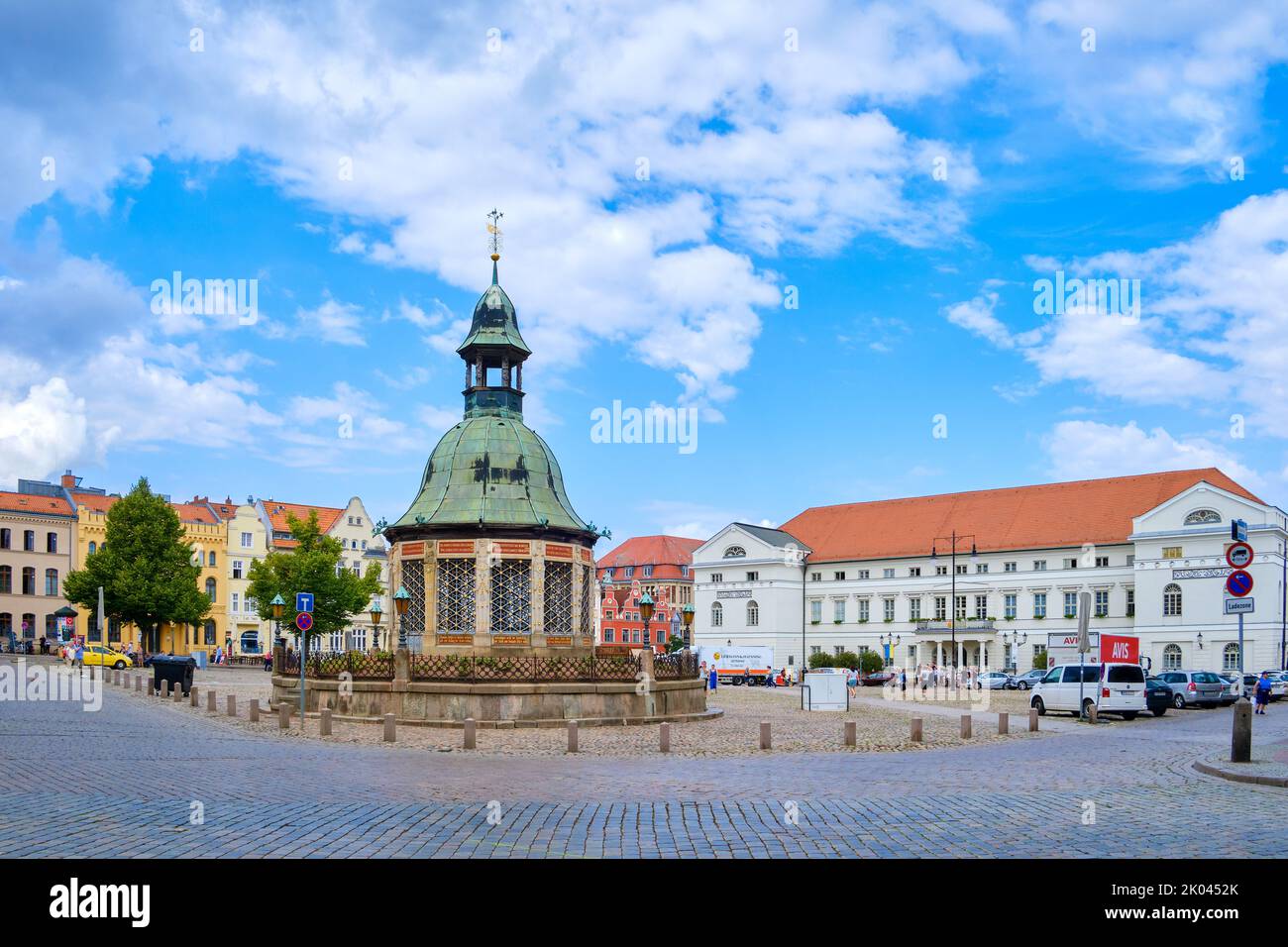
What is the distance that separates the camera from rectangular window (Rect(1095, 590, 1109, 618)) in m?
84.4

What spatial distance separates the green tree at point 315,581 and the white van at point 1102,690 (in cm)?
4700

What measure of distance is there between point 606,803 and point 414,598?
74.4ft

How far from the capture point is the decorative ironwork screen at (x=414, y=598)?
34.7 metres

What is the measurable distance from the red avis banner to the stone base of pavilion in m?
19.4

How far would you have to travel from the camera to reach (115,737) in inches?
884

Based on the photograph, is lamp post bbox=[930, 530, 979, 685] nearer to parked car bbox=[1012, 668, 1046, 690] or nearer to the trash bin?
parked car bbox=[1012, 668, 1046, 690]

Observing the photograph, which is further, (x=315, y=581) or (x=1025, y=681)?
(x=315, y=581)

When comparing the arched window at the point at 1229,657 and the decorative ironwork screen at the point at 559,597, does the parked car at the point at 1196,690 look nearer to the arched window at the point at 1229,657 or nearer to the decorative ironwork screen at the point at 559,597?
the decorative ironwork screen at the point at 559,597

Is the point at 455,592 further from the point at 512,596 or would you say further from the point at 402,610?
the point at 402,610

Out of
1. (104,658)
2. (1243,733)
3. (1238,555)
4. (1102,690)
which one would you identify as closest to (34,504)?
(104,658)

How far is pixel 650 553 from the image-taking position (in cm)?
13488

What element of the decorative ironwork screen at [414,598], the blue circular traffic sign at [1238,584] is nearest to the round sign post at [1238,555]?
the blue circular traffic sign at [1238,584]

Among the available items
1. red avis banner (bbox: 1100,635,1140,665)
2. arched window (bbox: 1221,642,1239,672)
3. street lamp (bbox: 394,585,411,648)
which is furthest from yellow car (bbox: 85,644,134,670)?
arched window (bbox: 1221,642,1239,672)

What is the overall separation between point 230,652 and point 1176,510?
223 ft
